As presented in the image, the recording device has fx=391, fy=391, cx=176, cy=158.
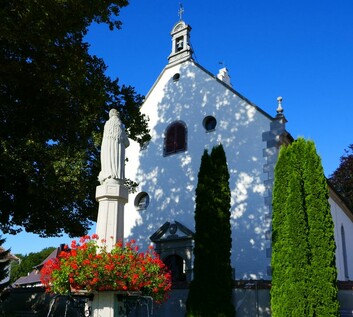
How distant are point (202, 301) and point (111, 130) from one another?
22.4 feet

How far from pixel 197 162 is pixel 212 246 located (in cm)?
488

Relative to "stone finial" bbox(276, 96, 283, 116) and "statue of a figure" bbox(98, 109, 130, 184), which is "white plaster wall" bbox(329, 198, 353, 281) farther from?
"statue of a figure" bbox(98, 109, 130, 184)

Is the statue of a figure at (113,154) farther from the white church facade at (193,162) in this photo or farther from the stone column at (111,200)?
the white church facade at (193,162)

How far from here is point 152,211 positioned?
17469 mm

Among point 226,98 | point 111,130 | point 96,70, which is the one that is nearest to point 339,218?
point 226,98

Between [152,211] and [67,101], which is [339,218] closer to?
[152,211]

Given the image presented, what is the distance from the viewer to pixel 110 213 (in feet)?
23.5

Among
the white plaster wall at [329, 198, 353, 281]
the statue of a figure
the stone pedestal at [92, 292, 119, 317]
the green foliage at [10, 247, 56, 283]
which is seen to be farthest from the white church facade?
the green foliage at [10, 247, 56, 283]

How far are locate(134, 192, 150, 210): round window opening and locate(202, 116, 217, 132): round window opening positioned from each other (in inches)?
164

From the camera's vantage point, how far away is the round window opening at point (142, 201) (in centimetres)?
1798

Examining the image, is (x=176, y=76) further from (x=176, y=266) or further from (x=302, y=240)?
(x=302, y=240)

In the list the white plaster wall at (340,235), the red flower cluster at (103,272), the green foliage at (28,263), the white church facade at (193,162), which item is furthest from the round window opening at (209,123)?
the green foliage at (28,263)

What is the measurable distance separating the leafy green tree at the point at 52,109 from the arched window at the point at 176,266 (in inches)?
198

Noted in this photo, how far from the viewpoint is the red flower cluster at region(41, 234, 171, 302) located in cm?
592
